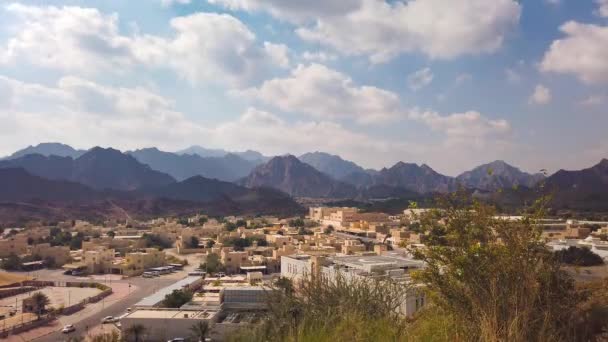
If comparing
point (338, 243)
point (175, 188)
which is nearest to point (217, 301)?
point (338, 243)

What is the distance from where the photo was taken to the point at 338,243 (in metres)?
26.1

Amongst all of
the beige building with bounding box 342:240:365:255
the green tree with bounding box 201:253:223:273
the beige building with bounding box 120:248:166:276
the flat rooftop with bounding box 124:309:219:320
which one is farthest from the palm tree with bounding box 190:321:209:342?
the beige building with bounding box 120:248:166:276

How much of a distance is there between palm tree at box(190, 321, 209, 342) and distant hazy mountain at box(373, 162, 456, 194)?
390ft

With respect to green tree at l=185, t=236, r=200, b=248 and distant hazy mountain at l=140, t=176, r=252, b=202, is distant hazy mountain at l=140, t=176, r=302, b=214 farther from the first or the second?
green tree at l=185, t=236, r=200, b=248

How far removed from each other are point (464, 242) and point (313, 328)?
137 centimetres

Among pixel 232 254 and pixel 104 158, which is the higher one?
pixel 104 158

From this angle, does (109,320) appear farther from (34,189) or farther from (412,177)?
(412,177)

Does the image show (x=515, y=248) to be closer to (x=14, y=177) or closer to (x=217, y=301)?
(x=217, y=301)

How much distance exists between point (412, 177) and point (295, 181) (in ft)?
107

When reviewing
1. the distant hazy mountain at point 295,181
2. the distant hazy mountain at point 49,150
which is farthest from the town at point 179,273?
the distant hazy mountain at point 49,150

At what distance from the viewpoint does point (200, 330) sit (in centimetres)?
1227

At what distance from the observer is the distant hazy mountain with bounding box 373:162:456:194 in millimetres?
131500

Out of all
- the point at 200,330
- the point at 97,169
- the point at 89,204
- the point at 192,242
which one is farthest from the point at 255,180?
the point at 200,330

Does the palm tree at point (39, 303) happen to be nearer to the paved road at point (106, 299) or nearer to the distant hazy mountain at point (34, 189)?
the paved road at point (106, 299)
